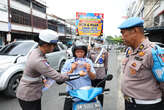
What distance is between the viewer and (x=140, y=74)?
1.30 meters

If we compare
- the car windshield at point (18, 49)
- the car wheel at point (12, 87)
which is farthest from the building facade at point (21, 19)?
the car wheel at point (12, 87)

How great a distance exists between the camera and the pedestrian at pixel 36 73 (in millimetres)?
1603

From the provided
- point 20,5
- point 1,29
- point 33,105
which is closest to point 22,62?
point 33,105

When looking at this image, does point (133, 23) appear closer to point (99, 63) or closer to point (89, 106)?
point (89, 106)

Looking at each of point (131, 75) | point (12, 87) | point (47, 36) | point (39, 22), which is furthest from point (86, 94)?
point (39, 22)

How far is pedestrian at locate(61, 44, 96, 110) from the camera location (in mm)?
1882

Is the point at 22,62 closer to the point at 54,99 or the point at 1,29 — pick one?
the point at 54,99

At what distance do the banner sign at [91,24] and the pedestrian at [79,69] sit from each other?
2.27 m

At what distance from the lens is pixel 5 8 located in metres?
16.9

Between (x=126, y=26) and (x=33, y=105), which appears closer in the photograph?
(x=126, y=26)

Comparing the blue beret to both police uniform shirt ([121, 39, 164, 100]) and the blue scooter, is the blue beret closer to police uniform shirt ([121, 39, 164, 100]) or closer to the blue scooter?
police uniform shirt ([121, 39, 164, 100])

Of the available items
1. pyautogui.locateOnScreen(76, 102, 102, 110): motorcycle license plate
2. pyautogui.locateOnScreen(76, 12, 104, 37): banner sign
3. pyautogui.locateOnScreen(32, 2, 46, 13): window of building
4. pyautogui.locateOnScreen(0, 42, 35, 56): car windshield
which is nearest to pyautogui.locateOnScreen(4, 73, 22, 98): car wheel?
pyautogui.locateOnScreen(0, 42, 35, 56): car windshield

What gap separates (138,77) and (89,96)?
582 mm

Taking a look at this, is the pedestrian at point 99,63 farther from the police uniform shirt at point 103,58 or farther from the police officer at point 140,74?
the police officer at point 140,74
